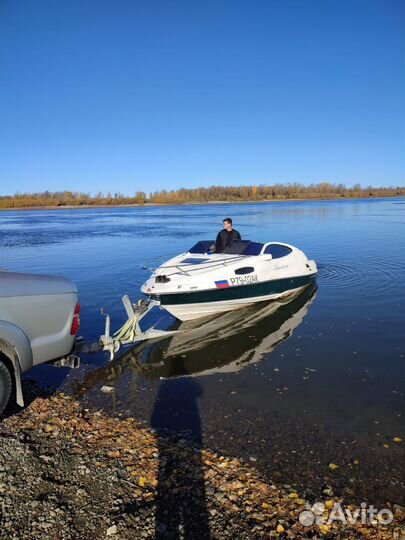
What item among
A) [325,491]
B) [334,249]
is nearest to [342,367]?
[325,491]

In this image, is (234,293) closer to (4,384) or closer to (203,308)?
(203,308)

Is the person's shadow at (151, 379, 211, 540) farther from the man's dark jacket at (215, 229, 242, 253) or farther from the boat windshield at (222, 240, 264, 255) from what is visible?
the man's dark jacket at (215, 229, 242, 253)

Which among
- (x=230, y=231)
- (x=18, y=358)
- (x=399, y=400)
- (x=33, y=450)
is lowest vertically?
(x=399, y=400)

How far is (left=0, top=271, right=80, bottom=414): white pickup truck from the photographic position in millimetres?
4293

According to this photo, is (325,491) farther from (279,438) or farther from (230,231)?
(230,231)

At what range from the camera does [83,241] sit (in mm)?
27922

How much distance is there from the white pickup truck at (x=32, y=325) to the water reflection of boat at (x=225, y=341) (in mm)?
2432

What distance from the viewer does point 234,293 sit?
10.0 meters

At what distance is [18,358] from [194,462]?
6.92ft

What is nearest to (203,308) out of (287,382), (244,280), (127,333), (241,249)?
(244,280)

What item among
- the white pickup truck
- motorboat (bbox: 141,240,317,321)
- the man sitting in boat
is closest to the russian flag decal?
motorboat (bbox: 141,240,317,321)

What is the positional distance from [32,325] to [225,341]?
479 centimetres

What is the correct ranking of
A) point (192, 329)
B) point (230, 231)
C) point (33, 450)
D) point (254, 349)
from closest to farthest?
1. point (33, 450)
2. point (254, 349)
3. point (192, 329)
4. point (230, 231)

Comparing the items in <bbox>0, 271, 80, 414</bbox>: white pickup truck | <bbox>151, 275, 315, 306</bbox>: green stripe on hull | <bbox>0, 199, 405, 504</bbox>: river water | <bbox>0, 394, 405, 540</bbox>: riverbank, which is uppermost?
<bbox>0, 271, 80, 414</bbox>: white pickup truck
